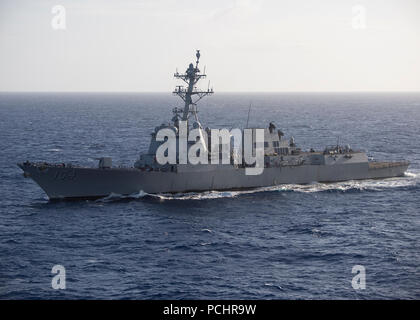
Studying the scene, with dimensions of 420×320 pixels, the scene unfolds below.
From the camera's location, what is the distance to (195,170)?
43906mm

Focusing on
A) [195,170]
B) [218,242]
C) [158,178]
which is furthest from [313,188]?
[218,242]

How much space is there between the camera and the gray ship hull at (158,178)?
41.3 meters

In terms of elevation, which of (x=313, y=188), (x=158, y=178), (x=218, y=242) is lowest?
(x=218, y=242)

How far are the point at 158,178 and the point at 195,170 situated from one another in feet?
10.5

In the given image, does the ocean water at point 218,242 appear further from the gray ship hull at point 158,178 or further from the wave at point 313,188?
the gray ship hull at point 158,178

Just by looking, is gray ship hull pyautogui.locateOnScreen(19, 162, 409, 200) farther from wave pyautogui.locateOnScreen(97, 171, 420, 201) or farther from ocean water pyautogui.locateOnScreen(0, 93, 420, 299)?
ocean water pyautogui.locateOnScreen(0, 93, 420, 299)

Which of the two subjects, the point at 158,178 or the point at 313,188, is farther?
the point at 313,188

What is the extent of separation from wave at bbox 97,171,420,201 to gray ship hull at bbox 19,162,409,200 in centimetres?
43

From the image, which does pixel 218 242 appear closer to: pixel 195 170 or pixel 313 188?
pixel 195 170

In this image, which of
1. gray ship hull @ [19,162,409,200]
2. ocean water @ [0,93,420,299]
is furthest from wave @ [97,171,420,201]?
gray ship hull @ [19,162,409,200]

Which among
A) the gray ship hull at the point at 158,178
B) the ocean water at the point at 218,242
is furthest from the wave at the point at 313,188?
the gray ship hull at the point at 158,178

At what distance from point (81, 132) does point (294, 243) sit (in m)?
68.7
